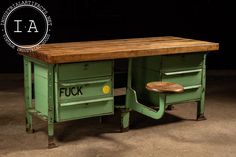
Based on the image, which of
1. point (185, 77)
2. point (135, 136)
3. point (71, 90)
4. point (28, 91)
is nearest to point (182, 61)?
point (185, 77)

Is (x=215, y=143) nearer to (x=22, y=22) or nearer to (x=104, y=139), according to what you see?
(x=104, y=139)

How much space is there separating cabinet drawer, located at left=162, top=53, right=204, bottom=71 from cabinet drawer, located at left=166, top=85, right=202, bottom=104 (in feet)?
0.75

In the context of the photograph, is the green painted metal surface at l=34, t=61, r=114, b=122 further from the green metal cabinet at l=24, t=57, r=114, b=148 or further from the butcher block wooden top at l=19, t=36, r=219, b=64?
the butcher block wooden top at l=19, t=36, r=219, b=64

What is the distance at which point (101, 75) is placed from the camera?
13.4 ft

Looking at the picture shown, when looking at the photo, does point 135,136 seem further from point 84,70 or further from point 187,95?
point 84,70

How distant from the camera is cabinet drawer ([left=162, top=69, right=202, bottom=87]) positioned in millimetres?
4496

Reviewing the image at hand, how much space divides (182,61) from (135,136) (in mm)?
907

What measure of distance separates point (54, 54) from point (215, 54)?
4867mm

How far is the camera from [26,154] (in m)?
3.87

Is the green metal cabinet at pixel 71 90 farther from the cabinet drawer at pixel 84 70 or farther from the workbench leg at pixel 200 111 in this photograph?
the workbench leg at pixel 200 111

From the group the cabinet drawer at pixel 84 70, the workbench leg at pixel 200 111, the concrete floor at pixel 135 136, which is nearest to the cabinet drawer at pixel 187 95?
the workbench leg at pixel 200 111

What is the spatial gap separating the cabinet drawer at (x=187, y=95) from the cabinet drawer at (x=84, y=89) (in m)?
0.71

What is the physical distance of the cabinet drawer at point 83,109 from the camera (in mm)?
3938

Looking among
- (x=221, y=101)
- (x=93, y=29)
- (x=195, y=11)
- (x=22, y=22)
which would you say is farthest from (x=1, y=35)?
(x=221, y=101)
